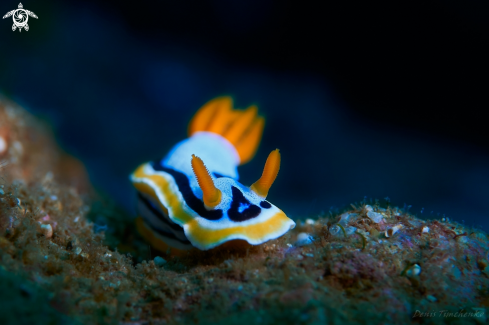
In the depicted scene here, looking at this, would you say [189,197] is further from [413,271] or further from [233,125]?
[233,125]

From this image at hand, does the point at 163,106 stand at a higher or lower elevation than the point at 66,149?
higher

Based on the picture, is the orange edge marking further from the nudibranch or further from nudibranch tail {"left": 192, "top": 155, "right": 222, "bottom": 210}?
nudibranch tail {"left": 192, "top": 155, "right": 222, "bottom": 210}

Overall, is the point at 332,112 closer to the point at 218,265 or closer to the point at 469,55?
the point at 469,55

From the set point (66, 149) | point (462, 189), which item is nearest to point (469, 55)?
point (462, 189)

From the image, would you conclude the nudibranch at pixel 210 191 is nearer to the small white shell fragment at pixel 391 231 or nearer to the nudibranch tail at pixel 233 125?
the nudibranch tail at pixel 233 125

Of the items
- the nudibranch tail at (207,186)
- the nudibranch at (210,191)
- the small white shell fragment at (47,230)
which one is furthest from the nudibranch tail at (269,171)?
the small white shell fragment at (47,230)

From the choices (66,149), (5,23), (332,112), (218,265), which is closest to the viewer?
(218,265)

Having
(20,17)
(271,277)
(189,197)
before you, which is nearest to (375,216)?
(271,277)
